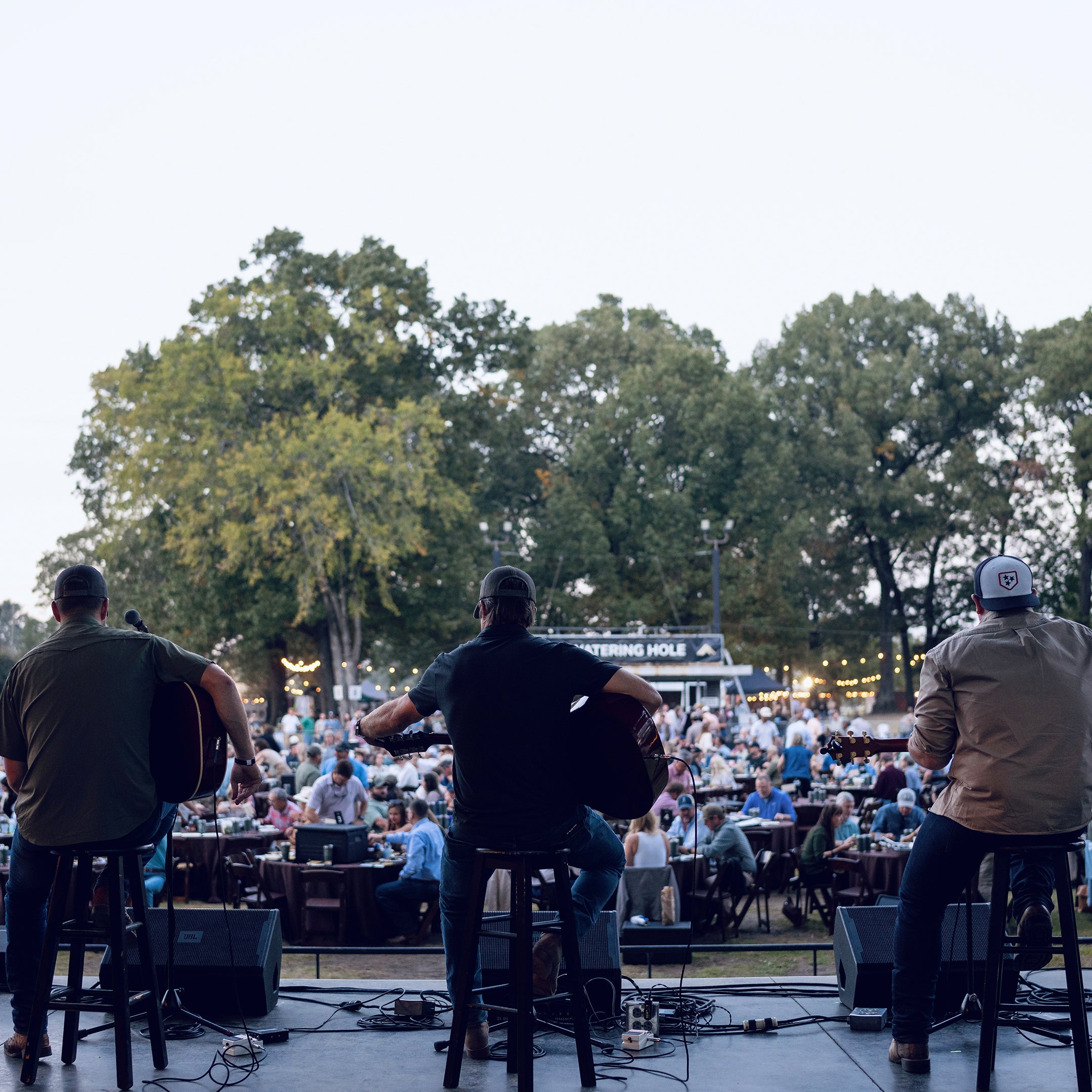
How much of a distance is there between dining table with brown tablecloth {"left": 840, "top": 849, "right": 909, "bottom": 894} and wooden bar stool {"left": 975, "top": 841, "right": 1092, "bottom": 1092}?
7394mm

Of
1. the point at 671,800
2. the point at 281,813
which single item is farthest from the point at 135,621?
the point at 281,813

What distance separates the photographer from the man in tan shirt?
13.3 ft

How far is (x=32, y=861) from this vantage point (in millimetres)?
4434

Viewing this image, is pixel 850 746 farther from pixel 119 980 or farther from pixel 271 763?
pixel 271 763

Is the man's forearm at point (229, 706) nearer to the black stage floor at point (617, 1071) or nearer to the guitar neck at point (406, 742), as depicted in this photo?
the guitar neck at point (406, 742)

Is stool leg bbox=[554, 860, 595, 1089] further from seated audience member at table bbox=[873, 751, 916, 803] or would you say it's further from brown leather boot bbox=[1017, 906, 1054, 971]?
seated audience member at table bbox=[873, 751, 916, 803]

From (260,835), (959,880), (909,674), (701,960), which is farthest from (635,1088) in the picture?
(909,674)

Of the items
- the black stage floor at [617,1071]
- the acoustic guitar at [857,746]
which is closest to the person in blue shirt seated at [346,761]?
the black stage floor at [617,1071]

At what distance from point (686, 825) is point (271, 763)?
28.0ft

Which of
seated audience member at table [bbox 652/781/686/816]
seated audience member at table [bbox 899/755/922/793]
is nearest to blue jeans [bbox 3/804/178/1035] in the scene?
seated audience member at table [bbox 652/781/686/816]

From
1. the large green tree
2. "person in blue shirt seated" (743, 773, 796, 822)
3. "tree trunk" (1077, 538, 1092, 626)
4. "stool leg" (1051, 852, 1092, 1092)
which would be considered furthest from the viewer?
the large green tree

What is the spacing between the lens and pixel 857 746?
439 cm

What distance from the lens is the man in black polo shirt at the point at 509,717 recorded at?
4082 millimetres

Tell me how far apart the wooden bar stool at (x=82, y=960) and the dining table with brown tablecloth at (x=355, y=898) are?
23.8 ft
